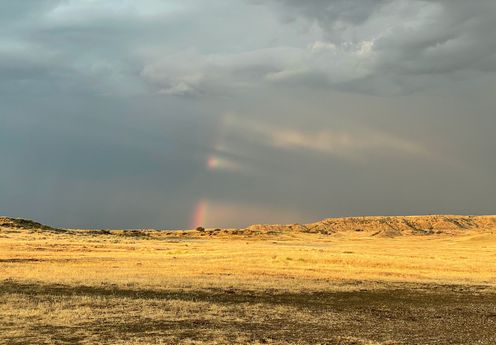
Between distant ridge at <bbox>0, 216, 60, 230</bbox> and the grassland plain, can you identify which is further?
distant ridge at <bbox>0, 216, 60, 230</bbox>

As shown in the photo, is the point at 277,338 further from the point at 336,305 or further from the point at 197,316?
the point at 336,305

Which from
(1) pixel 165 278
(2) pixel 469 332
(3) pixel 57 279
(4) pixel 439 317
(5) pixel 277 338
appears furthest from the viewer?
(1) pixel 165 278

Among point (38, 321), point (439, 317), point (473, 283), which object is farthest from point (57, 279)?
point (473, 283)

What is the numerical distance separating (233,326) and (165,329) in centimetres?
272

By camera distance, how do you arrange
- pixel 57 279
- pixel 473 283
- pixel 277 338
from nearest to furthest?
pixel 277 338, pixel 57 279, pixel 473 283

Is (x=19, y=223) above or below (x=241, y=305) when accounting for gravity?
above

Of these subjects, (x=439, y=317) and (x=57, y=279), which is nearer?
(x=439, y=317)

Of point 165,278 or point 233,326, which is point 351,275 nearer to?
point 165,278

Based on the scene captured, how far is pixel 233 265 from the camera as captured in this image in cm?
4853

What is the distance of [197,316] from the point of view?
74.2 ft

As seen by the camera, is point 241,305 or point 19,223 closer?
point 241,305

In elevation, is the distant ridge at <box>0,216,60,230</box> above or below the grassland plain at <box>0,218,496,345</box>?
above

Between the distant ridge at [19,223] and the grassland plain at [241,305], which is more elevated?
the distant ridge at [19,223]

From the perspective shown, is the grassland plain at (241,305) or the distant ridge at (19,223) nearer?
the grassland plain at (241,305)
